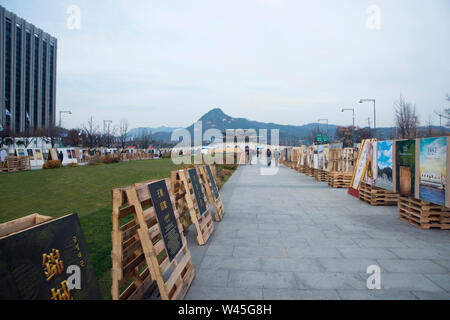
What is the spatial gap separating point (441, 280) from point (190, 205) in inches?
169

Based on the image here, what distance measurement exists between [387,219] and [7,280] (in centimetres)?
854

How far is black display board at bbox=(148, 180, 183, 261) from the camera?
3.75 meters

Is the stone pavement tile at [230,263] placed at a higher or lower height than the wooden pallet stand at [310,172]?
lower

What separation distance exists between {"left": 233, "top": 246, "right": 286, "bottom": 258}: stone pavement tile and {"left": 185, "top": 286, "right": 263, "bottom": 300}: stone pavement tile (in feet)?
4.45

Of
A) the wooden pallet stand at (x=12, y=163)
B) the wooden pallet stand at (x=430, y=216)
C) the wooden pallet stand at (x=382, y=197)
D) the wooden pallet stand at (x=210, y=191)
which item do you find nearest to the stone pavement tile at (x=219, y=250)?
the wooden pallet stand at (x=210, y=191)

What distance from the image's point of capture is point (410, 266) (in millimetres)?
4781

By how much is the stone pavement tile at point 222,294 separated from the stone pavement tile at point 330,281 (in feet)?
2.31

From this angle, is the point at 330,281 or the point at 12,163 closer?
the point at 330,281

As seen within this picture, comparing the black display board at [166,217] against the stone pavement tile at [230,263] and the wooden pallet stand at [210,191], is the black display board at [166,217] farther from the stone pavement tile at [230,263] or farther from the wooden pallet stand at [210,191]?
the wooden pallet stand at [210,191]

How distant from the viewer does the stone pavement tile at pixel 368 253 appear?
5254 millimetres

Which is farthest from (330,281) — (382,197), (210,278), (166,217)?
(382,197)

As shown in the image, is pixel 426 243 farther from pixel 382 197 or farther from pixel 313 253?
pixel 382 197
